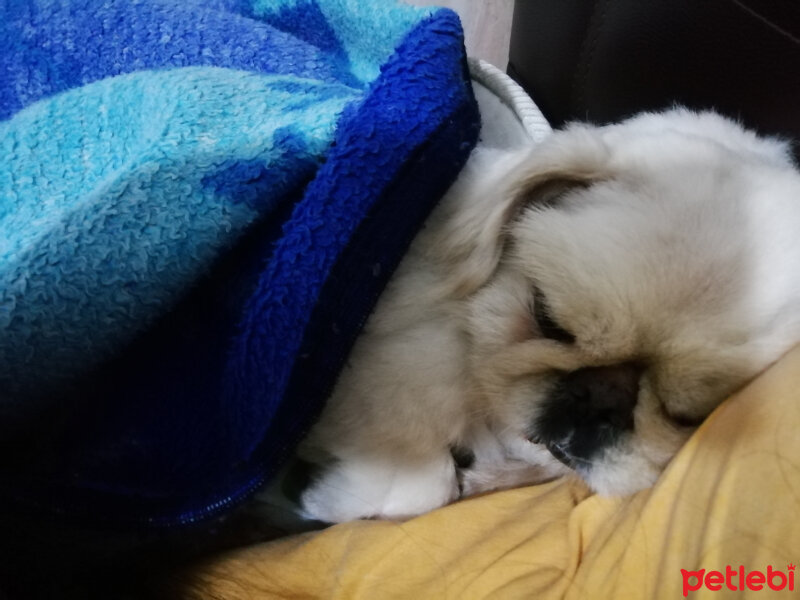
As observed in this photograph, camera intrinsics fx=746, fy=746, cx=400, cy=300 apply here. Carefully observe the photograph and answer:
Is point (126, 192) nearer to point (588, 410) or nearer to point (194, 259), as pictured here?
point (194, 259)

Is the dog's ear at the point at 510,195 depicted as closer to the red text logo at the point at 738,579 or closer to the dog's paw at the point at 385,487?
the dog's paw at the point at 385,487

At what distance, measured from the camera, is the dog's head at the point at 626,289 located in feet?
2.30

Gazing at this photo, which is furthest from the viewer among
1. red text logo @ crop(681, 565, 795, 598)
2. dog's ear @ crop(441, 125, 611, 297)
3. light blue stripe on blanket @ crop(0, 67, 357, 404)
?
dog's ear @ crop(441, 125, 611, 297)

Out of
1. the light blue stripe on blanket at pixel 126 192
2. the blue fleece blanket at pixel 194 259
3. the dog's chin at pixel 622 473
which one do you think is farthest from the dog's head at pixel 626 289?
the light blue stripe on blanket at pixel 126 192

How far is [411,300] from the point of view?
Result: 84 cm

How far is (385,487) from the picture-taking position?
35.1 inches

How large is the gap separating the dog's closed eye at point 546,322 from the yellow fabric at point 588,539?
0.52 ft

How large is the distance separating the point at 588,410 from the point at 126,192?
0.51 m

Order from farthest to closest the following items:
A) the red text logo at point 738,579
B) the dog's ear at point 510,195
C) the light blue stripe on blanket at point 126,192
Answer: the dog's ear at point 510,195
the light blue stripe on blanket at point 126,192
the red text logo at point 738,579

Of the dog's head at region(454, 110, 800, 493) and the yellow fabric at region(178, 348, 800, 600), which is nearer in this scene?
the yellow fabric at region(178, 348, 800, 600)

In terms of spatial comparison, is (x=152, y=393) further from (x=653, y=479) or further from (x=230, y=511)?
(x=653, y=479)

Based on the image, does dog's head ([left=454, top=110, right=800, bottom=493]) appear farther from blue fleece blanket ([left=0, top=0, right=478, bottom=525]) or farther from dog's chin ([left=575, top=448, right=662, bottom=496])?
blue fleece blanket ([left=0, top=0, right=478, bottom=525])

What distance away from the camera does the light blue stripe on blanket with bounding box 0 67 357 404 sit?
0.68 m

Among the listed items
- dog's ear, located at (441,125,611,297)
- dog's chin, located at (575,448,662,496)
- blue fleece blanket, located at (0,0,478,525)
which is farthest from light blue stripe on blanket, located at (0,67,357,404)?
dog's chin, located at (575,448,662,496)
